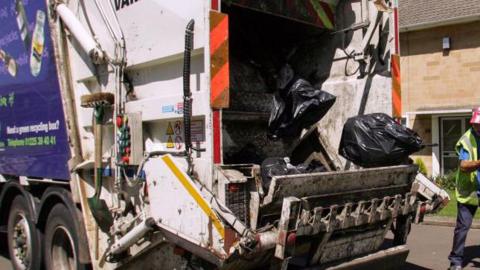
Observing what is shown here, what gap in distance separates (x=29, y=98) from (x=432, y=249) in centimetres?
496

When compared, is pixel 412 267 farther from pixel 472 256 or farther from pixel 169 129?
pixel 169 129

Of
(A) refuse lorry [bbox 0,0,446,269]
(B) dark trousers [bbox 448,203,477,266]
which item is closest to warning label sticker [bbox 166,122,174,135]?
(A) refuse lorry [bbox 0,0,446,269]

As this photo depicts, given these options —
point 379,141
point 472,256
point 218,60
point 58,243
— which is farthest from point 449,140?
point 218,60

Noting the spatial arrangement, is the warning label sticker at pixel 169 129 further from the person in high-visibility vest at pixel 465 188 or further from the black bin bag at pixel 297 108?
the person in high-visibility vest at pixel 465 188

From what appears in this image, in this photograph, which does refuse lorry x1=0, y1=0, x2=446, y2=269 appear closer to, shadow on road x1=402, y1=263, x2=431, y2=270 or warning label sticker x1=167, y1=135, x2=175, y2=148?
warning label sticker x1=167, y1=135, x2=175, y2=148

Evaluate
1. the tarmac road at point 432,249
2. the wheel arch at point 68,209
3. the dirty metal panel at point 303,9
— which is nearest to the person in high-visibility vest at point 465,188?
the tarmac road at point 432,249

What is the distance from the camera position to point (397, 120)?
4.40 meters

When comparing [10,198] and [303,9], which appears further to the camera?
[10,198]

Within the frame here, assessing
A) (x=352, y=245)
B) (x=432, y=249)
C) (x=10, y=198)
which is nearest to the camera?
(x=352, y=245)

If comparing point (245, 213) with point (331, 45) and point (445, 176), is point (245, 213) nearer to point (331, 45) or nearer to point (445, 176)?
point (331, 45)

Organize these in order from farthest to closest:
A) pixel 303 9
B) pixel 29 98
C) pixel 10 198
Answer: pixel 10 198 → pixel 29 98 → pixel 303 9

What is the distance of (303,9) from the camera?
14.7 feet

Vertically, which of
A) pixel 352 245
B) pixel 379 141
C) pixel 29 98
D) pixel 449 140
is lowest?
pixel 352 245

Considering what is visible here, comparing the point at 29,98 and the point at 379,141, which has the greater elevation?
the point at 29,98
